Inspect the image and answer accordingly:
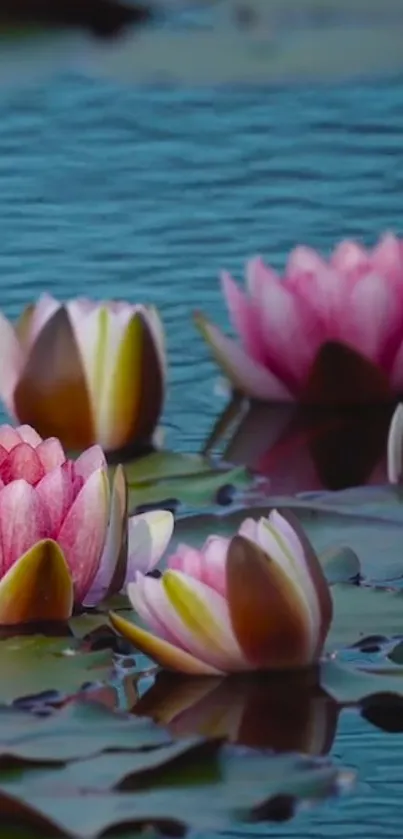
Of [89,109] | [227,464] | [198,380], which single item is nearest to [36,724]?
[227,464]

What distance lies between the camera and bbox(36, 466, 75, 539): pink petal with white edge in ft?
5.18

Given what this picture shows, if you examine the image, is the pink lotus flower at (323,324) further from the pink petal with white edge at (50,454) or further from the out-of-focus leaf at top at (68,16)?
the out-of-focus leaf at top at (68,16)

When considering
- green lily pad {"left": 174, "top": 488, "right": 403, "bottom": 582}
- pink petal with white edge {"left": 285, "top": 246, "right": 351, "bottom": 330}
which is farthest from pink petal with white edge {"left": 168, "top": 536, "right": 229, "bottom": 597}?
pink petal with white edge {"left": 285, "top": 246, "right": 351, "bottom": 330}

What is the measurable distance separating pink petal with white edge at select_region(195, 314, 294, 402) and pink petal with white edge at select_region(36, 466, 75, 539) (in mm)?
501

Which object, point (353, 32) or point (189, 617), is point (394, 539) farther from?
point (353, 32)

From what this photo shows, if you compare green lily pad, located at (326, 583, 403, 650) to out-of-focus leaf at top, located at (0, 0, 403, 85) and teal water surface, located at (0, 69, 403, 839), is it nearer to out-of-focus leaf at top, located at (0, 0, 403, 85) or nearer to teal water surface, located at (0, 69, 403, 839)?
teal water surface, located at (0, 69, 403, 839)

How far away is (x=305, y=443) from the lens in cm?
204

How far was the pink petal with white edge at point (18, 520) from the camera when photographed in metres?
1.55

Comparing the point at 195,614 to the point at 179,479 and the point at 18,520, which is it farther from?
the point at 179,479

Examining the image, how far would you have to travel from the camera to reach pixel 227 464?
6.38 ft

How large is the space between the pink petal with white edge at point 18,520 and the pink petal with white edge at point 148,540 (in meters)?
0.10

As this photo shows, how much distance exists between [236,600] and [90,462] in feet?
0.68

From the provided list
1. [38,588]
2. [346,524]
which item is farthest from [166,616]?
[346,524]

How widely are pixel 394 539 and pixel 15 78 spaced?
2266 mm
